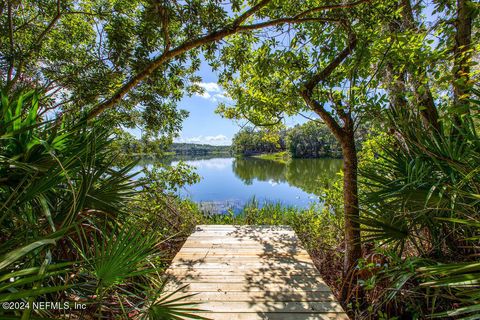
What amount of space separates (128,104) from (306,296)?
148 inches

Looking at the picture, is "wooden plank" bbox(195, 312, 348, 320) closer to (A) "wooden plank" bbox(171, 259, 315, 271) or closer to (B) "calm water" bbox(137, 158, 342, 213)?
(A) "wooden plank" bbox(171, 259, 315, 271)

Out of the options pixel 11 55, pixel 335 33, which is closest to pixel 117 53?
pixel 11 55

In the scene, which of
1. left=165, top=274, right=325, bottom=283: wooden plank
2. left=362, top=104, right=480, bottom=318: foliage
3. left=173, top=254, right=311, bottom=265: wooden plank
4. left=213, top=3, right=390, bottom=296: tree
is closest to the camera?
left=362, top=104, right=480, bottom=318: foliage

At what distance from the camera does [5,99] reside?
3.59 feet

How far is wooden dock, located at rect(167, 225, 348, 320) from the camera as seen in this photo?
5.38 feet

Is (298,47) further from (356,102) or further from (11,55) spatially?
(11,55)

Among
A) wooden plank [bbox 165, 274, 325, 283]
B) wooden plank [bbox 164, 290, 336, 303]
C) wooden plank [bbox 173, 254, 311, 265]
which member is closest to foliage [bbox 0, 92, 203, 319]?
wooden plank [bbox 164, 290, 336, 303]

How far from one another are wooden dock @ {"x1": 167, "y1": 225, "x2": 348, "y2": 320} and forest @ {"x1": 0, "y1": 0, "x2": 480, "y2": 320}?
22cm

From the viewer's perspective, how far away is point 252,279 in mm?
2039

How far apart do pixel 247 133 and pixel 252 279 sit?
289 centimetres

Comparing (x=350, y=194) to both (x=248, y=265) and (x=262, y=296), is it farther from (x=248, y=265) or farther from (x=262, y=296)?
(x=262, y=296)

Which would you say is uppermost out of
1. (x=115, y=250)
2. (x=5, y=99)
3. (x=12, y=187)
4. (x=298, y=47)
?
(x=298, y=47)

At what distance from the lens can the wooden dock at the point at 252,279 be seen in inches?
64.5

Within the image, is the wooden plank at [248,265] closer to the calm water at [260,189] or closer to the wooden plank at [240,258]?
the wooden plank at [240,258]
